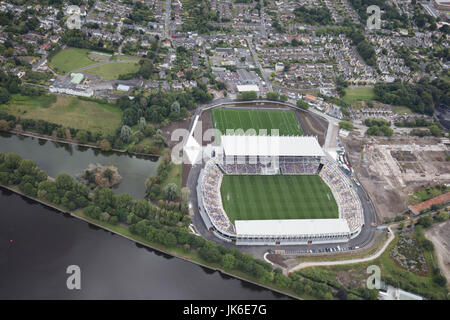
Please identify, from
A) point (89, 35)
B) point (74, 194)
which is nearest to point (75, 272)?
point (74, 194)

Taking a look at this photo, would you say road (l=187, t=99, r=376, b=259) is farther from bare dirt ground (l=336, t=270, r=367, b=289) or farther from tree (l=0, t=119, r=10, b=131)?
tree (l=0, t=119, r=10, b=131)

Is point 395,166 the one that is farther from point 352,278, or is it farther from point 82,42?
point 82,42

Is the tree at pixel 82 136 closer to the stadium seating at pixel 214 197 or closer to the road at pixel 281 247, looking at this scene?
the road at pixel 281 247

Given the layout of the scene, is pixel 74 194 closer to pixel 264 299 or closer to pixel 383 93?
pixel 264 299

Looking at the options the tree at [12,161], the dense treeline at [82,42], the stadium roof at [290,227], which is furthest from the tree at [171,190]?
the dense treeline at [82,42]

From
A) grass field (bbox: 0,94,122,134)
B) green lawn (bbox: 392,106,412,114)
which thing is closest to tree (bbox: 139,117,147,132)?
grass field (bbox: 0,94,122,134)

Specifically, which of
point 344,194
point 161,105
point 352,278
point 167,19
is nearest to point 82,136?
point 161,105
